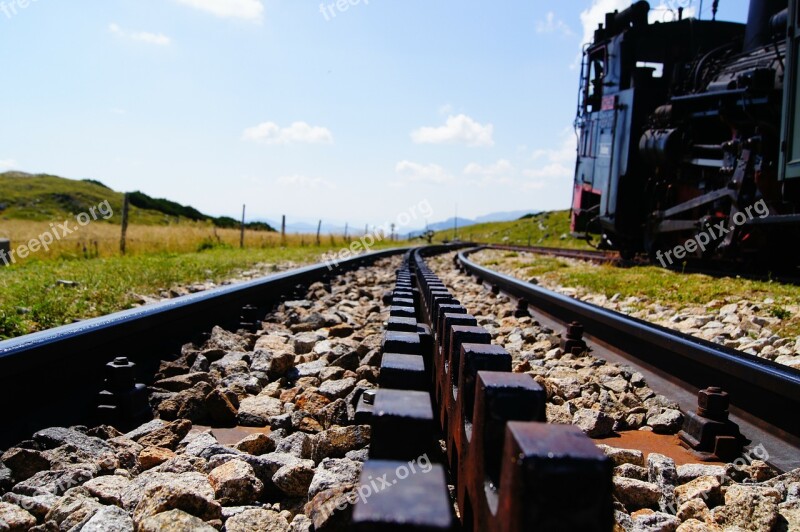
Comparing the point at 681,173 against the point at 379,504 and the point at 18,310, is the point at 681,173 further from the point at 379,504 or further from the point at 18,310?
the point at 379,504

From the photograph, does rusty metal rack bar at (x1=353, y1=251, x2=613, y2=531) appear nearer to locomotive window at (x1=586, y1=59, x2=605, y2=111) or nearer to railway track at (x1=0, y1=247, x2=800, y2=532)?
railway track at (x1=0, y1=247, x2=800, y2=532)

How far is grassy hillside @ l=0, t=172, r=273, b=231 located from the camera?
75500 mm

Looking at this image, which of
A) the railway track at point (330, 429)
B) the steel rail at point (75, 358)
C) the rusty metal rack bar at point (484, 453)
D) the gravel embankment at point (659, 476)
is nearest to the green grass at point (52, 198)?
the steel rail at point (75, 358)

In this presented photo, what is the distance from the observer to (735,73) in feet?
22.7

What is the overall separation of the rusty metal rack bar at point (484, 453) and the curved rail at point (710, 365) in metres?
1.14

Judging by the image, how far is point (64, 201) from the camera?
92000mm

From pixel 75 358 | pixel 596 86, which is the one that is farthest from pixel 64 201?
pixel 75 358

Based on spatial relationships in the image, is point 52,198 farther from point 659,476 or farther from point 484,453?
point 484,453

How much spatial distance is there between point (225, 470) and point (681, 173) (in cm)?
798

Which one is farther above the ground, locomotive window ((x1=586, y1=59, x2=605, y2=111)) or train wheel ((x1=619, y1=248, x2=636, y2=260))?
locomotive window ((x1=586, y1=59, x2=605, y2=111))

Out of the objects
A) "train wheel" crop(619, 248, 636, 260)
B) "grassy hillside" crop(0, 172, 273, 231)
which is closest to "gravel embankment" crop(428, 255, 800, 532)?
"train wheel" crop(619, 248, 636, 260)

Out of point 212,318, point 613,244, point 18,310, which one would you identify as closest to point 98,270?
point 18,310

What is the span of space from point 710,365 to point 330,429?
155 cm

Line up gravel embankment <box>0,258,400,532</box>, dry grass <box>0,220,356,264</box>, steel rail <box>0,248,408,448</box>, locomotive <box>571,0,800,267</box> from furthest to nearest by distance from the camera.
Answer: dry grass <box>0,220,356,264</box>, locomotive <box>571,0,800,267</box>, steel rail <box>0,248,408,448</box>, gravel embankment <box>0,258,400,532</box>
